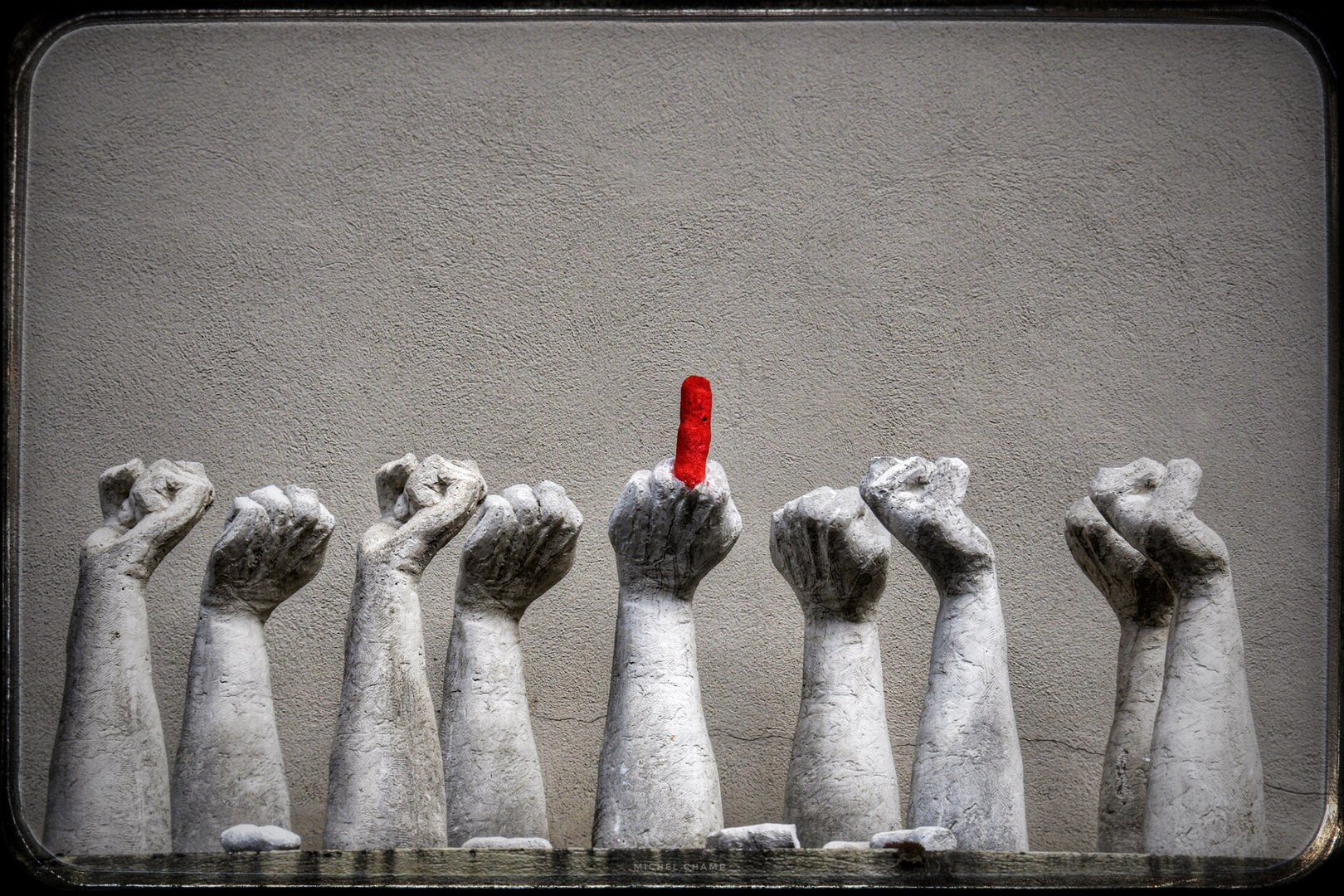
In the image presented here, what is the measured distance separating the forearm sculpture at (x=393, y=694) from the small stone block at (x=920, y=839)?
0.96m

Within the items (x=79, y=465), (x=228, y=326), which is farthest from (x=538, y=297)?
(x=79, y=465)

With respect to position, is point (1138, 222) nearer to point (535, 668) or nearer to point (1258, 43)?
point (1258, 43)

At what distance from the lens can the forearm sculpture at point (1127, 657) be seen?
5711 mm

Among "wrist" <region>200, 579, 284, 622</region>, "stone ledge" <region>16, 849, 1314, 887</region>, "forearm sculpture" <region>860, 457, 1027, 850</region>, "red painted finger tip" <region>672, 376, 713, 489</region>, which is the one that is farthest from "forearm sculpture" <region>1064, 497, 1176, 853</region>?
"wrist" <region>200, 579, 284, 622</region>

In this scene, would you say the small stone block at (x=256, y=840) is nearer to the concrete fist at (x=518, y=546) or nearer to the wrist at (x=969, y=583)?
the concrete fist at (x=518, y=546)

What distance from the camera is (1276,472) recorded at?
657 cm

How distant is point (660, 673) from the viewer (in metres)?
5.40

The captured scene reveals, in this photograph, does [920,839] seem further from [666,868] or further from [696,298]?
[696,298]

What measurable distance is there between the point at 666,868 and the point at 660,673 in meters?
0.51

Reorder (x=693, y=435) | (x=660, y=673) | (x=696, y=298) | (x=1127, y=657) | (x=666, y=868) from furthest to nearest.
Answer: (x=696, y=298), (x=1127, y=657), (x=660, y=673), (x=693, y=435), (x=666, y=868)

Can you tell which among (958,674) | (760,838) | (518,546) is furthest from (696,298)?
(760,838)

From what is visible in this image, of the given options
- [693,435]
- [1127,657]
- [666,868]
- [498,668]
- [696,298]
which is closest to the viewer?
[666,868]

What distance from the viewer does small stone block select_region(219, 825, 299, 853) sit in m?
5.14

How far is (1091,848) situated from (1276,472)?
44.0 inches
